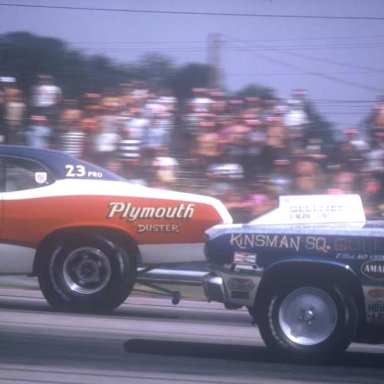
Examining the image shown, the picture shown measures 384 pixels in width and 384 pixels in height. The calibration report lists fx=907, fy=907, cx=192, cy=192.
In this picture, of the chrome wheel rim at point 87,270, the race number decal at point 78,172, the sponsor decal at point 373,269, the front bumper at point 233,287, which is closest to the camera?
the sponsor decal at point 373,269

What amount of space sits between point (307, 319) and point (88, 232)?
322cm

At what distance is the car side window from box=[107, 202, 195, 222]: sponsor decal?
0.78 meters

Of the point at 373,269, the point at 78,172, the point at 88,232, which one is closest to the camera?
the point at 373,269

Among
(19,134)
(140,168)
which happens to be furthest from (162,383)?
(19,134)

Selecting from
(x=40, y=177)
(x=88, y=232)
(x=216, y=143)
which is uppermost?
(x=216, y=143)

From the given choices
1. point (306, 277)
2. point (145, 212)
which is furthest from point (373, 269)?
point (145, 212)

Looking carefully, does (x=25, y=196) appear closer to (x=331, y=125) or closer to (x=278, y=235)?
(x=278, y=235)

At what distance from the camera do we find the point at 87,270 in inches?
389

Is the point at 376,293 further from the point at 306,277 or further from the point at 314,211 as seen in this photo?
the point at 314,211

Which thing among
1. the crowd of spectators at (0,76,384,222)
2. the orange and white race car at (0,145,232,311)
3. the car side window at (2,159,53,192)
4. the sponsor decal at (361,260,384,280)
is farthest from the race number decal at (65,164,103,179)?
the sponsor decal at (361,260,384,280)

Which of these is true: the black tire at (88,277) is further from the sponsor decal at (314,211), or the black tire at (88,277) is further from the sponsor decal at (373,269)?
the sponsor decal at (373,269)

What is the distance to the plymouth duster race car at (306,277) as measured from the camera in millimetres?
7207

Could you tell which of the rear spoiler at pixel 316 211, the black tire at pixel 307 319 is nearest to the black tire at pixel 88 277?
the rear spoiler at pixel 316 211

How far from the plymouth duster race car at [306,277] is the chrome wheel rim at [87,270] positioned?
2288mm
